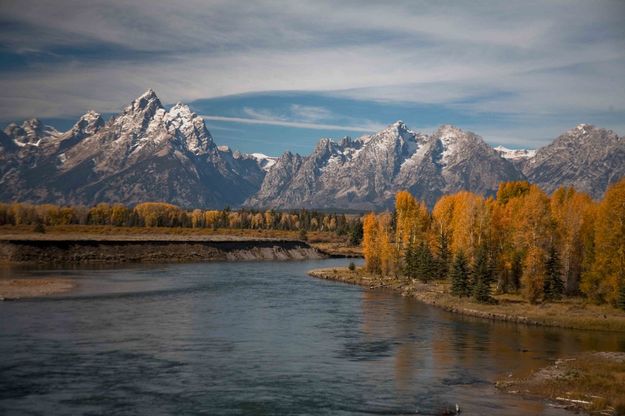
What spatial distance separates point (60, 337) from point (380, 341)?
94.2 ft

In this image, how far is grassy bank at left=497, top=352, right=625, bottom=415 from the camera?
39.7 m

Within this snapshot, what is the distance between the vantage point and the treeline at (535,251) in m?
76.6

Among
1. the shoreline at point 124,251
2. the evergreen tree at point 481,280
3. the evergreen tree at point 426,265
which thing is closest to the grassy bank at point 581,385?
the evergreen tree at point 481,280

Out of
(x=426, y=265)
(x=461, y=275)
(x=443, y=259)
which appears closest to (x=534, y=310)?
(x=461, y=275)

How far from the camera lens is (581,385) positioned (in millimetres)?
43938

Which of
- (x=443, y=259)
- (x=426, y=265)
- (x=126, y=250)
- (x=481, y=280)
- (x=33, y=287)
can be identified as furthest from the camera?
(x=126, y=250)

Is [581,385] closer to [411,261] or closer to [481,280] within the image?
[481,280]

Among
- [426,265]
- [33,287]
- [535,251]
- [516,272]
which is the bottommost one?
[33,287]

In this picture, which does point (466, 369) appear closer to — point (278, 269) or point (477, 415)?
point (477, 415)

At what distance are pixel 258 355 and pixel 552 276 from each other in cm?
4648

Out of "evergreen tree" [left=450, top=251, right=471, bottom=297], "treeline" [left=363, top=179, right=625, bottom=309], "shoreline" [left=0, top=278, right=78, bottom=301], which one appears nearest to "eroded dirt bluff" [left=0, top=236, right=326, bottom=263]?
"shoreline" [left=0, top=278, right=78, bottom=301]

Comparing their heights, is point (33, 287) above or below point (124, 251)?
above

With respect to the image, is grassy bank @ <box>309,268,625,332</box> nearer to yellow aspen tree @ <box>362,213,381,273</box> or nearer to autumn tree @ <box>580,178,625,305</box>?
autumn tree @ <box>580,178,625,305</box>

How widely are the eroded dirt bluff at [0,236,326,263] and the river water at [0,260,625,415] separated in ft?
209
